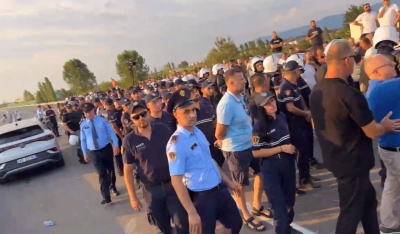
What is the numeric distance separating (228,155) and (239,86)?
0.91 metres

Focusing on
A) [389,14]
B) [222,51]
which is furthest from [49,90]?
[389,14]

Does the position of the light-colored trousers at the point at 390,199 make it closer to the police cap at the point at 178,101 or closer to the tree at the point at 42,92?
the police cap at the point at 178,101

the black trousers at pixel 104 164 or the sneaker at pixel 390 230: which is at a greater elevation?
the black trousers at pixel 104 164

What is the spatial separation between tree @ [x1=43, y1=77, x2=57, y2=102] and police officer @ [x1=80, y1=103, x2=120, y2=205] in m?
76.2

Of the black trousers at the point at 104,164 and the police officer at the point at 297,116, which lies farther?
the black trousers at the point at 104,164

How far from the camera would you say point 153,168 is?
434cm

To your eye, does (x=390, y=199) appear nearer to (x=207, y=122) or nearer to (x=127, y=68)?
(x=207, y=122)

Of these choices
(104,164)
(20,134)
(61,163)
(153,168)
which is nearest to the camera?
(153,168)

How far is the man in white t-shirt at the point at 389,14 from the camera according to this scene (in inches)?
393

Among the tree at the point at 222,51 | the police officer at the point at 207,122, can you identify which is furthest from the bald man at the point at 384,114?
the tree at the point at 222,51

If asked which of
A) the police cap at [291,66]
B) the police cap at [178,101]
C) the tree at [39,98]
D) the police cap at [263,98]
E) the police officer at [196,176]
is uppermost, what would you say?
Answer: the police cap at [178,101]

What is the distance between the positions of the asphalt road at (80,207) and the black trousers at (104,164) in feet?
1.13

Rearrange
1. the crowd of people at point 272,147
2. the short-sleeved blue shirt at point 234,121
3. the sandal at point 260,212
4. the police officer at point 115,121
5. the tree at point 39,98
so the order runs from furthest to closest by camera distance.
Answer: the tree at point 39,98 → the police officer at point 115,121 → the sandal at point 260,212 → the short-sleeved blue shirt at point 234,121 → the crowd of people at point 272,147

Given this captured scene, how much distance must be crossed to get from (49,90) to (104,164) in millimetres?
79427
